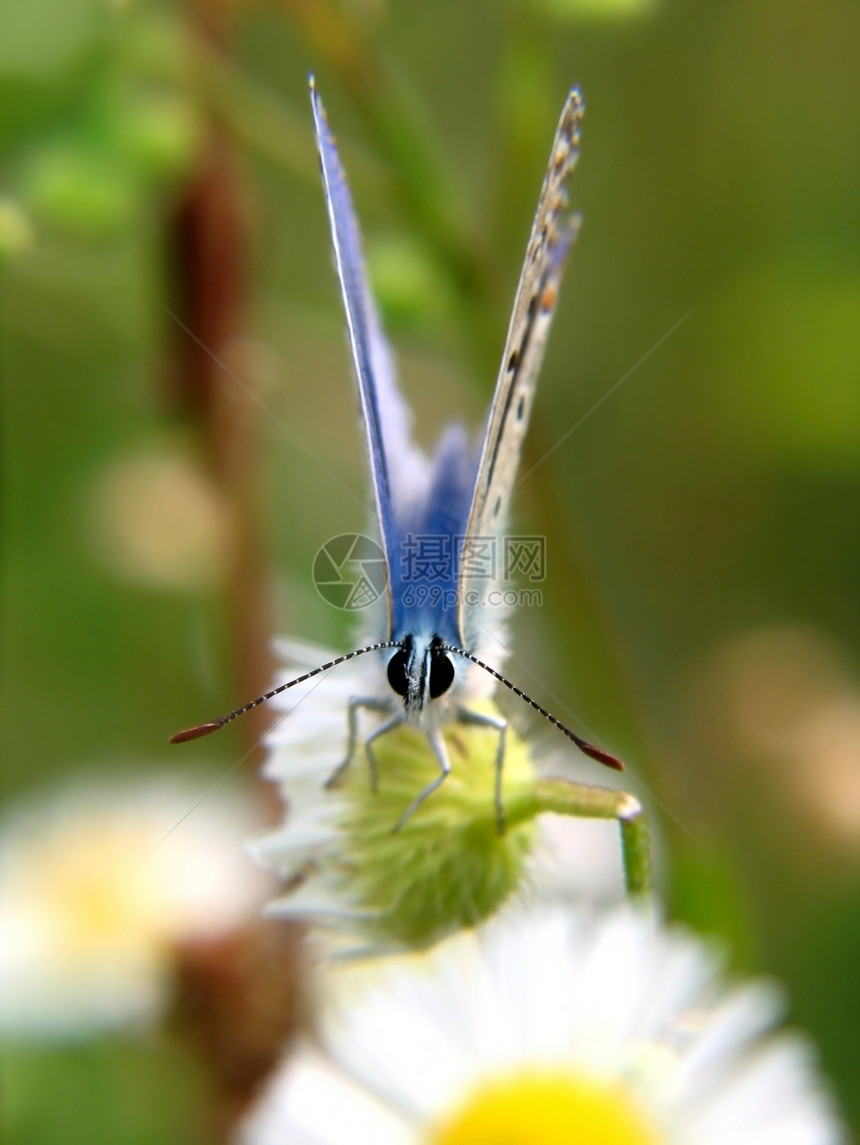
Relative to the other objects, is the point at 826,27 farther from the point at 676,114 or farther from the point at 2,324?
the point at 2,324

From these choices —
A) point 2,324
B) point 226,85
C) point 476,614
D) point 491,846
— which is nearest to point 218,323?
point 226,85

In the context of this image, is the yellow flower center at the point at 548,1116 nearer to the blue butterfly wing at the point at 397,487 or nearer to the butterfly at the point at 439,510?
the butterfly at the point at 439,510

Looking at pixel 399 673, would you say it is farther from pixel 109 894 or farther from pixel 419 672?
pixel 109 894

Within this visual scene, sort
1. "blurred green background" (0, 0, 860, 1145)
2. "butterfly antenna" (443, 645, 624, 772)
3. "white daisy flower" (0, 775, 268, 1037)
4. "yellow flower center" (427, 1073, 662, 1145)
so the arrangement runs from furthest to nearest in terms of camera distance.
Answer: "white daisy flower" (0, 775, 268, 1037) → "blurred green background" (0, 0, 860, 1145) → "yellow flower center" (427, 1073, 662, 1145) → "butterfly antenna" (443, 645, 624, 772)

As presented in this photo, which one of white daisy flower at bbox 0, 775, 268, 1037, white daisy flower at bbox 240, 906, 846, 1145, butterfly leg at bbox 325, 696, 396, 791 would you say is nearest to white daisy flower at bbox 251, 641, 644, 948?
butterfly leg at bbox 325, 696, 396, 791

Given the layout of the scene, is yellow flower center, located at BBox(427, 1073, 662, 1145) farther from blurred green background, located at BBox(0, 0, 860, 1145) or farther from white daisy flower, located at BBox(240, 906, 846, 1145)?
blurred green background, located at BBox(0, 0, 860, 1145)

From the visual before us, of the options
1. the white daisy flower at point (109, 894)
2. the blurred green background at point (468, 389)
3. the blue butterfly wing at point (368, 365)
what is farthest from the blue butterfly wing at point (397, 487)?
the white daisy flower at point (109, 894)
